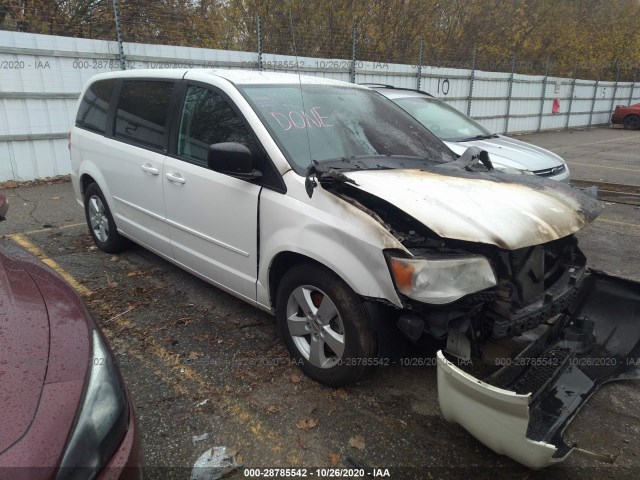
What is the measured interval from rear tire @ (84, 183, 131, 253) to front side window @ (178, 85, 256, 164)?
1.60 metres

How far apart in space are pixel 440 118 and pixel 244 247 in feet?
15.7

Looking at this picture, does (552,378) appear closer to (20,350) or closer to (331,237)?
(331,237)

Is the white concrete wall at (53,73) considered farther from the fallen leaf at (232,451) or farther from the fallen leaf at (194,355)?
Answer: the fallen leaf at (232,451)

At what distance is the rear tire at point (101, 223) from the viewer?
4.66 metres

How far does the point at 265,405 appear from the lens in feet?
8.82

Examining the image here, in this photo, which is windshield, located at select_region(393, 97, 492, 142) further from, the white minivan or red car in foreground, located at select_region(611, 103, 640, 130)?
red car in foreground, located at select_region(611, 103, 640, 130)

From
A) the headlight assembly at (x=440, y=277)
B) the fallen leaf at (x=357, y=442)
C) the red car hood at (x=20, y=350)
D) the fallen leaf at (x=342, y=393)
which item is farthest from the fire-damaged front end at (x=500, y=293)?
the red car hood at (x=20, y=350)

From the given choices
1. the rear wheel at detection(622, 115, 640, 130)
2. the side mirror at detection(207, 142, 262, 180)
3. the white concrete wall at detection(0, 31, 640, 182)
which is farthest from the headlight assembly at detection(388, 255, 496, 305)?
the rear wheel at detection(622, 115, 640, 130)

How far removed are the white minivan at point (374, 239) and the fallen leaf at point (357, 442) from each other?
33 centimetres

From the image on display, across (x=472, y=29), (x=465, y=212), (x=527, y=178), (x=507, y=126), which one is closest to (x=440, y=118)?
(x=527, y=178)

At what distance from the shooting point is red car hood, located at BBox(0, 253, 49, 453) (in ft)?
4.54

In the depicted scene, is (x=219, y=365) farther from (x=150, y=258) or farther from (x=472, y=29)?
(x=472, y=29)

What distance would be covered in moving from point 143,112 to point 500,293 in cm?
320

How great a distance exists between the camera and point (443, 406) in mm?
2217
